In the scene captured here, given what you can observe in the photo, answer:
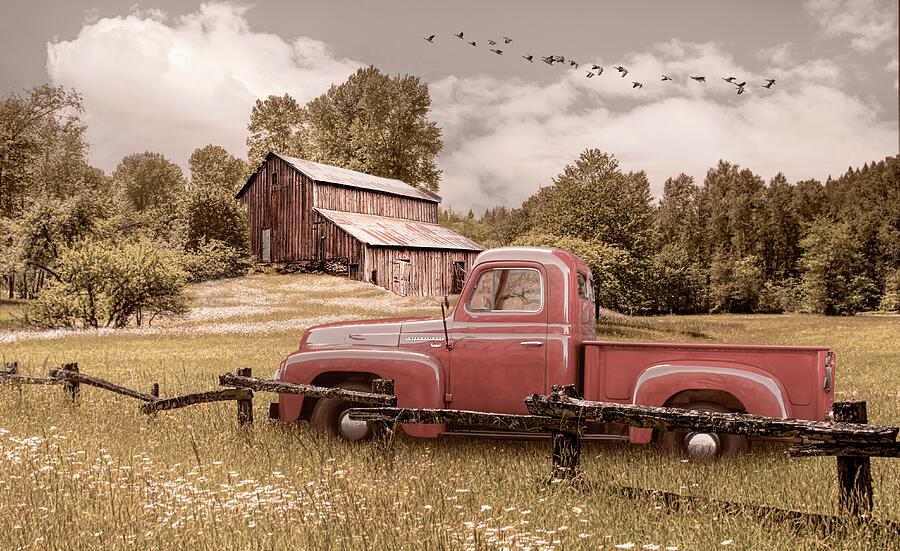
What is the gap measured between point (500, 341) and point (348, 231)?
38.2 meters

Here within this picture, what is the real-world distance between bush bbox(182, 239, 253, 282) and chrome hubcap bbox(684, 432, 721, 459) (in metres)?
43.4

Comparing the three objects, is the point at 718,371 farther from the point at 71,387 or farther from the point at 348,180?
the point at 348,180

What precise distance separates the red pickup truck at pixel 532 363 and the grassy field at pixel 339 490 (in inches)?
20.9

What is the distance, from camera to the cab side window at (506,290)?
7824 millimetres

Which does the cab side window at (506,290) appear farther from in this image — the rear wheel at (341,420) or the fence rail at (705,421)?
the fence rail at (705,421)

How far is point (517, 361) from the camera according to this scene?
765 centimetres

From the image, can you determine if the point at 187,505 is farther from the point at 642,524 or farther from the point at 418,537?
the point at 642,524

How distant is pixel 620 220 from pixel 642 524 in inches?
1448

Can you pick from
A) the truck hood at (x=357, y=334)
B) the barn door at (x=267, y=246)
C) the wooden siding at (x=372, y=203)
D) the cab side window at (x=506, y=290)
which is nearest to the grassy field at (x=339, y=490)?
the truck hood at (x=357, y=334)

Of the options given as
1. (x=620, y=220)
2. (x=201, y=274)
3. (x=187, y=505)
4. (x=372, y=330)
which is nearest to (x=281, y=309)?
(x=201, y=274)

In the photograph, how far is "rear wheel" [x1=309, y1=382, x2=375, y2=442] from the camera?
792cm

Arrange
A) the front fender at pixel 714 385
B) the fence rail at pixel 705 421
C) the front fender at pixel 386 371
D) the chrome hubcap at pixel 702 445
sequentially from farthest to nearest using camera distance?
1. the front fender at pixel 386 371
2. the chrome hubcap at pixel 702 445
3. the front fender at pixel 714 385
4. the fence rail at pixel 705 421

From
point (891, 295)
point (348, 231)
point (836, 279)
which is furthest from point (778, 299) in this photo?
point (348, 231)

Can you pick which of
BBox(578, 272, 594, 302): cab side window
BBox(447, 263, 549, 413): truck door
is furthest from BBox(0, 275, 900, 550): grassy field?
BBox(578, 272, 594, 302): cab side window
